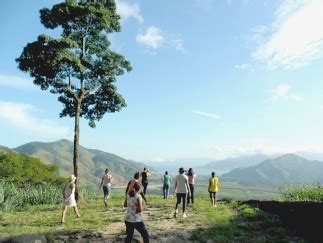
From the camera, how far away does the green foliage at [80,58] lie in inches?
1027

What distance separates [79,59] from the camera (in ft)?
89.6

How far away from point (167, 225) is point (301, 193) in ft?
40.2

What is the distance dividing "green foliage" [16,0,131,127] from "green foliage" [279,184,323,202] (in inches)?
530

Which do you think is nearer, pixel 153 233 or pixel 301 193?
pixel 153 233

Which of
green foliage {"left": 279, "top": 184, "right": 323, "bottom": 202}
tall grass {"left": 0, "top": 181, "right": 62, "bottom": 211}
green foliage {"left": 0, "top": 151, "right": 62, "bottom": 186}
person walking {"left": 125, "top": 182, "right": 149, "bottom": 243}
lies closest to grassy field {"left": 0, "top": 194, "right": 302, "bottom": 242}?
tall grass {"left": 0, "top": 181, "right": 62, "bottom": 211}

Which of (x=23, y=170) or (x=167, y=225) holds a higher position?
(x=23, y=170)

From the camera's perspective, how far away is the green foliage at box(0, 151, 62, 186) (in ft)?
192

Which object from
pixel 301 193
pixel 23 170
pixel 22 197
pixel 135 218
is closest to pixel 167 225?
pixel 135 218

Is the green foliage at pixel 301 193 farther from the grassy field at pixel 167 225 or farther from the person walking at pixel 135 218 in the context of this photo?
the person walking at pixel 135 218

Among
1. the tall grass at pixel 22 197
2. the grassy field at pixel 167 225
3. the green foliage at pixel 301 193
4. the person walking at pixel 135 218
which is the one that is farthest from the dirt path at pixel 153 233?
the green foliage at pixel 301 193

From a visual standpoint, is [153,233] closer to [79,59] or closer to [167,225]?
[167,225]

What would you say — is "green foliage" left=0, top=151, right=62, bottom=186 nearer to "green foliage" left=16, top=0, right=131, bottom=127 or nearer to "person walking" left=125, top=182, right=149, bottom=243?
"green foliage" left=16, top=0, right=131, bottom=127

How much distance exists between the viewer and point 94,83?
30094 mm

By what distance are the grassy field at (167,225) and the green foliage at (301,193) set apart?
171 inches
